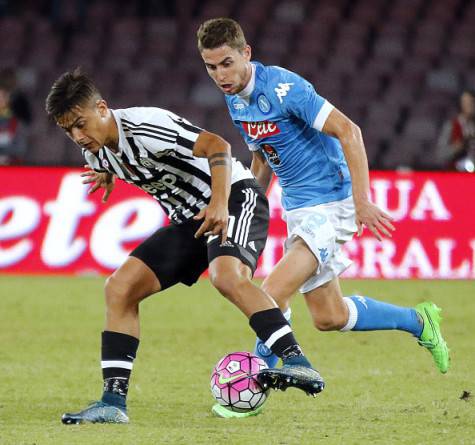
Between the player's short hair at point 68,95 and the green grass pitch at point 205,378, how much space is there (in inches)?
52.8

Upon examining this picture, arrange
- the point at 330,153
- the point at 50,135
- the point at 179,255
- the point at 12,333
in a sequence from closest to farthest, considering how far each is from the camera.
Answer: the point at 179,255 < the point at 330,153 < the point at 12,333 < the point at 50,135

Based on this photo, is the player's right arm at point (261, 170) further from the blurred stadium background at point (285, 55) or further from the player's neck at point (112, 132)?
the blurred stadium background at point (285, 55)

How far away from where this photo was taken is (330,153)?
6.19 metres

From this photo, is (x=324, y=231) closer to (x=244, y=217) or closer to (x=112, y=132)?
(x=244, y=217)

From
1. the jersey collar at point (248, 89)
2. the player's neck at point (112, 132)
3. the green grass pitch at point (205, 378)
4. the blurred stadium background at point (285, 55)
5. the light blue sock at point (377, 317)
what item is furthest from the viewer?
the blurred stadium background at point (285, 55)

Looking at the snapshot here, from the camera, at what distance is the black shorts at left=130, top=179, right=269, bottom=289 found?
5.39m

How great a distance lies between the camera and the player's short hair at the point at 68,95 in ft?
17.0

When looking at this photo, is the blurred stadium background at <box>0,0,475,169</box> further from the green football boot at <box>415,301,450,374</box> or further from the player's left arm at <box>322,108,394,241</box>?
the player's left arm at <box>322,108,394,241</box>

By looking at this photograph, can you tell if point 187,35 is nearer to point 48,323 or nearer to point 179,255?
point 48,323

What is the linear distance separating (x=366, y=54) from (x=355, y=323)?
1116cm

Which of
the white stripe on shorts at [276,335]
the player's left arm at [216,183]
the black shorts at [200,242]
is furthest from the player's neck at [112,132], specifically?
the white stripe on shorts at [276,335]

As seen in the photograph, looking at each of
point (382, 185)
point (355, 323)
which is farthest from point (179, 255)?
point (382, 185)

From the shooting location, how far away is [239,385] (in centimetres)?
536

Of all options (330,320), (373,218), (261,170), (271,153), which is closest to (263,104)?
(271,153)
